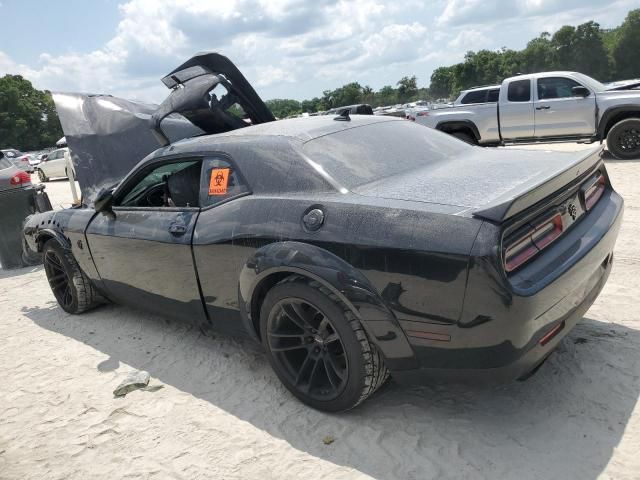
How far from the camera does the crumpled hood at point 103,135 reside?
546cm

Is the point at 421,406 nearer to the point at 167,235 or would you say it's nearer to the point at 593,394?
the point at 593,394

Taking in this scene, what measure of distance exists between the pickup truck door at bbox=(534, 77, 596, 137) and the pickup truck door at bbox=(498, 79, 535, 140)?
162mm

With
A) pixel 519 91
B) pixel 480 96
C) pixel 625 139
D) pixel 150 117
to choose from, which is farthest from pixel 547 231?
pixel 480 96

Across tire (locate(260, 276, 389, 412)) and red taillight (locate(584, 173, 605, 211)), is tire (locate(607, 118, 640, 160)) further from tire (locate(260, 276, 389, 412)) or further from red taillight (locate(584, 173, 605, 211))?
tire (locate(260, 276, 389, 412))

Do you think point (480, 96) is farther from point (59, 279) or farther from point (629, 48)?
point (629, 48)

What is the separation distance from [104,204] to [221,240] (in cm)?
142

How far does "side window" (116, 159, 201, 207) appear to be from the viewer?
3.82 meters

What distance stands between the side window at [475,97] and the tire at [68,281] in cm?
996

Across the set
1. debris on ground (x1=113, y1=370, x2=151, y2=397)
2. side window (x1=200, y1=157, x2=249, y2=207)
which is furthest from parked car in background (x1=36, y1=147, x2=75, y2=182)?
side window (x1=200, y1=157, x2=249, y2=207)

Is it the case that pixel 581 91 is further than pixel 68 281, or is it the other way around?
pixel 581 91

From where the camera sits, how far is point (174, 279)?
365cm

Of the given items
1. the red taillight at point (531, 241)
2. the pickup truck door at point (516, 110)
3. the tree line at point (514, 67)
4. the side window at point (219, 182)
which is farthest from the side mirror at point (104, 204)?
the tree line at point (514, 67)

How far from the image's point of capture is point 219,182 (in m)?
3.39

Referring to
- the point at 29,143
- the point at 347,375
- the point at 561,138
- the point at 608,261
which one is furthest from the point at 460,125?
the point at 29,143
